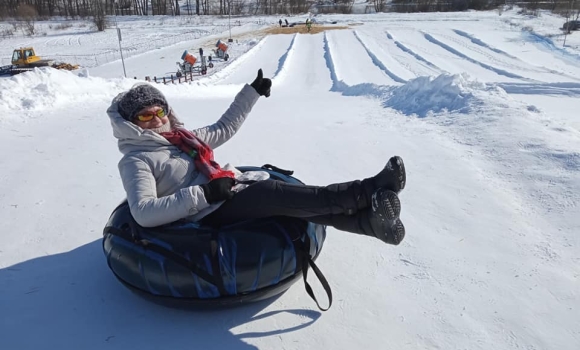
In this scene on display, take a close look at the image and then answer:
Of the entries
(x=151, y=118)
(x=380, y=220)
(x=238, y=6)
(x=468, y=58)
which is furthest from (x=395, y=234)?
(x=238, y=6)

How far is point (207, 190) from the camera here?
1857 mm

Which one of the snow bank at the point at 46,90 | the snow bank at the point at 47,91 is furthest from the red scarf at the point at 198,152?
the snow bank at the point at 46,90

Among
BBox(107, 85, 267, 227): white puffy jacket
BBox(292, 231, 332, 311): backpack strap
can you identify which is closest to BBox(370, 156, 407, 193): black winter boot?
BBox(292, 231, 332, 311): backpack strap

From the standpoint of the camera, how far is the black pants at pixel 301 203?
73.5 inches

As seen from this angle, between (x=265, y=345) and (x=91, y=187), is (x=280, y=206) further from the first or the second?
(x=91, y=187)

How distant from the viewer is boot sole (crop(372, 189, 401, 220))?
1766mm

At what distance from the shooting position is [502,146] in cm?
390

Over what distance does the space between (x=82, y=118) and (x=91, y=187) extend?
2.66m

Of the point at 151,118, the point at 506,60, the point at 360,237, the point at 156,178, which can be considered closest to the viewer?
the point at 156,178

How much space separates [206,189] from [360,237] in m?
1.22

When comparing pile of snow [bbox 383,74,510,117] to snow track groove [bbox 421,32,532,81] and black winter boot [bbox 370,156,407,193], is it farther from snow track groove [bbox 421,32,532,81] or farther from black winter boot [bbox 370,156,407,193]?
snow track groove [bbox 421,32,532,81]

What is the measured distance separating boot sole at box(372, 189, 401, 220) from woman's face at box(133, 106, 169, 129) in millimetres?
1271

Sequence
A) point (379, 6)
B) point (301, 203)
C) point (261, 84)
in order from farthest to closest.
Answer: point (379, 6) < point (261, 84) < point (301, 203)

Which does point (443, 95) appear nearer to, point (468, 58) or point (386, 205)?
point (386, 205)
